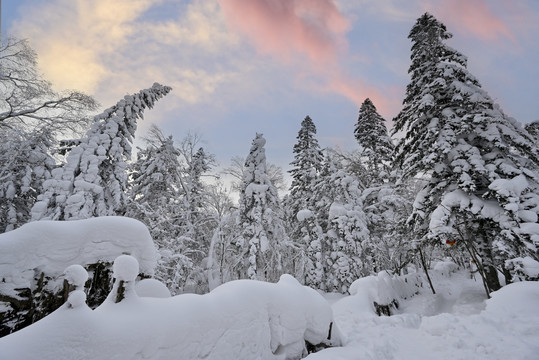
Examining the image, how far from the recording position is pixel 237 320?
3.47m

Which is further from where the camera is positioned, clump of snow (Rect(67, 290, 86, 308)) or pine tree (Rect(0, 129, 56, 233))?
pine tree (Rect(0, 129, 56, 233))

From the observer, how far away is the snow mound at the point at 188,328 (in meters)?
2.07

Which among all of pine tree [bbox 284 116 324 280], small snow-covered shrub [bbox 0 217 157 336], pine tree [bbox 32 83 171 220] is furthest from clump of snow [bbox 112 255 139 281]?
pine tree [bbox 284 116 324 280]

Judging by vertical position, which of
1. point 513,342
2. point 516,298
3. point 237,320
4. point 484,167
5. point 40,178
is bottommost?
point 513,342

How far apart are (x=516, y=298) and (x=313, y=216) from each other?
1138 cm

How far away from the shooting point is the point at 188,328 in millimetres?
2859

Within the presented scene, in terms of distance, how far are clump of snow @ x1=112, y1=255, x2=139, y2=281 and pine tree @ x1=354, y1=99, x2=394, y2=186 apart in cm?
1911

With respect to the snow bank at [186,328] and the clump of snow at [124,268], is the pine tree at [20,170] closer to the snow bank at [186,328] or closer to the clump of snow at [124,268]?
the clump of snow at [124,268]

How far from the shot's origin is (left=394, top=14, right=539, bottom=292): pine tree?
8.41 meters

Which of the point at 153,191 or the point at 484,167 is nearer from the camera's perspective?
the point at 484,167

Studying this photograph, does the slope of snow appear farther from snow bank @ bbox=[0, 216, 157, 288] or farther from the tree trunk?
the tree trunk

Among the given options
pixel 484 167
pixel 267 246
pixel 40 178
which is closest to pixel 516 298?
pixel 484 167

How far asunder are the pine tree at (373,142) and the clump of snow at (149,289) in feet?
59.7

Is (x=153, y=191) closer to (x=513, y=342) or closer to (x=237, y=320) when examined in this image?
(x=237, y=320)
